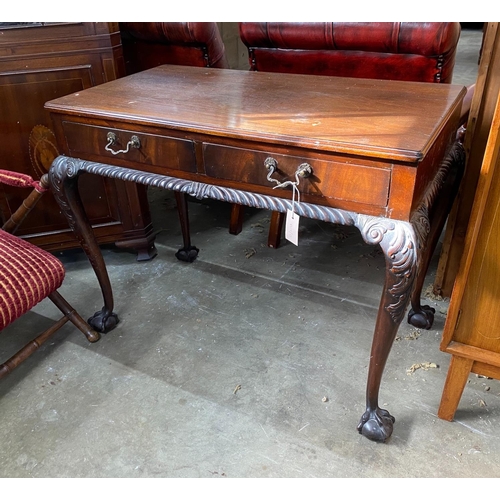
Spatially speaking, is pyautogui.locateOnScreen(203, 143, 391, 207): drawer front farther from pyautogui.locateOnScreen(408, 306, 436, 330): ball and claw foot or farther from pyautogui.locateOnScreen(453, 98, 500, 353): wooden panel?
pyautogui.locateOnScreen(408, 306, 436, 330): ball and claw foot

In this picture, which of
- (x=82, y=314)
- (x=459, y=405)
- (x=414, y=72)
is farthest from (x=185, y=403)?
(x=414, y=72)

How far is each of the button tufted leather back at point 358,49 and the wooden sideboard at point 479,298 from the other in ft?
2.41

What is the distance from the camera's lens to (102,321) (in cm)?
187

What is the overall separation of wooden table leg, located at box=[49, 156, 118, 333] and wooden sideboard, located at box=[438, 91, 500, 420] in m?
1.15

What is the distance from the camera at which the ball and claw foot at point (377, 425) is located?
54.7 inches

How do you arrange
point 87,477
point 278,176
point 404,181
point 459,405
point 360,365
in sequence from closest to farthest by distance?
point 404,181 < point 278,176 < point 87,477 < point 459,405 < point 360,365

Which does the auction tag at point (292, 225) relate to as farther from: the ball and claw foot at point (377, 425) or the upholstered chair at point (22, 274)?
the upholstered chair at point (22, 274)

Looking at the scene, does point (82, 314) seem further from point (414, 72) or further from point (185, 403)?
point (414, 72)

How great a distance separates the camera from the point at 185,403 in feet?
5.13

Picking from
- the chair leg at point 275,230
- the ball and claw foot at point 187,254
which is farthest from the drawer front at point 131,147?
the chair leg at point 275,230

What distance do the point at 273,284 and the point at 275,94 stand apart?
91 cm

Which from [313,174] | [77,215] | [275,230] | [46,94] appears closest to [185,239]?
[275,230]
